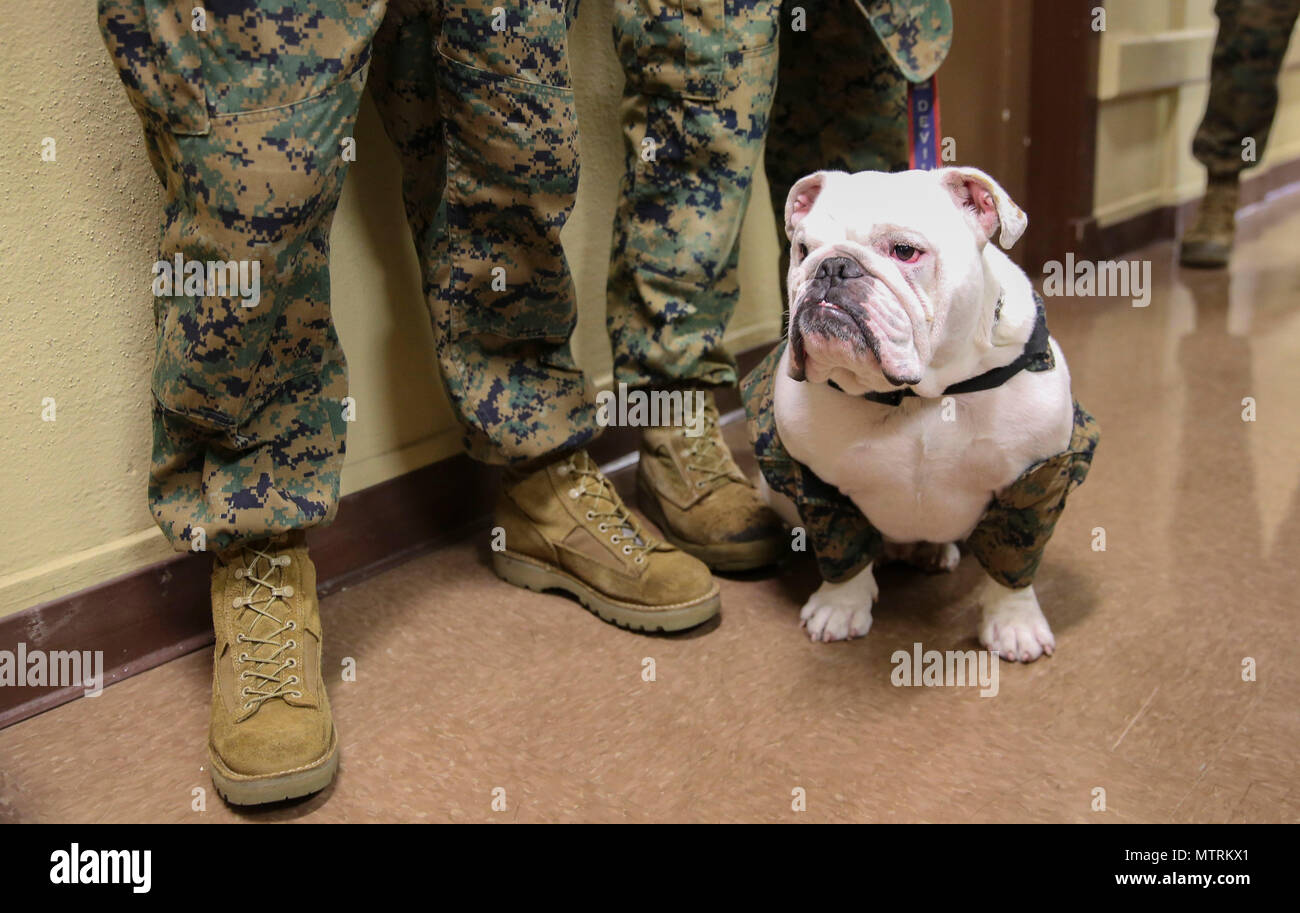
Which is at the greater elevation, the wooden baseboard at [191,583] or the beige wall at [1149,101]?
the beige wall at [1149,101]

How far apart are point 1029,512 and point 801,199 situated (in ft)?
1.33

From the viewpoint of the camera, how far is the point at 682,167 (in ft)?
4.44

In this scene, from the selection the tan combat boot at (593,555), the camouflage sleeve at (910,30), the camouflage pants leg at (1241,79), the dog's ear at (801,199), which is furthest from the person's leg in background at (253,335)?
the camouflage pants leg at (1241,79)

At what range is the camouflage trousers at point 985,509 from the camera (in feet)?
3.63

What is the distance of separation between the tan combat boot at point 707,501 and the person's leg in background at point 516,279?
0.09 meters

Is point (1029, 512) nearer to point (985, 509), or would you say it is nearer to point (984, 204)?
point (985, 509)

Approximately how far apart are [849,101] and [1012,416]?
0.65 m

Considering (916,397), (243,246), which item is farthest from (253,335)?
(916,397)

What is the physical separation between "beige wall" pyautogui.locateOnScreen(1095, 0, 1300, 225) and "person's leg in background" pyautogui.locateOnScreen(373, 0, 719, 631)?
208cm

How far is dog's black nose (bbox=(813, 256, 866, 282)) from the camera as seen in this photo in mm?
946

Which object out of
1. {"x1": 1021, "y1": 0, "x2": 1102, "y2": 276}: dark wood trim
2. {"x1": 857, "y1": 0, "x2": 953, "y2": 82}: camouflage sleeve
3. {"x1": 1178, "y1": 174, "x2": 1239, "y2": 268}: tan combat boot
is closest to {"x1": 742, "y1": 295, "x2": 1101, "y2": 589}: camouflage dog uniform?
{"x1": 857, "y1": 0, "x2": 953, "y2": 82}: camouflage sleeve

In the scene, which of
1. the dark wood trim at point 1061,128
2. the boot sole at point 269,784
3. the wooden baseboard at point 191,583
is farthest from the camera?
the dark wood trim at point 1061,128

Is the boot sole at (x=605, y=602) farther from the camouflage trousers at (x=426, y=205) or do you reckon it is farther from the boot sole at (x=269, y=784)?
the boot sole at (x=269, y=784)

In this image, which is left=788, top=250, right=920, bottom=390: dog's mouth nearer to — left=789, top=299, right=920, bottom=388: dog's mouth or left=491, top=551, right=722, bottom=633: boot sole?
left=789, top=299, right=920, bottom=388: dog's mouth
